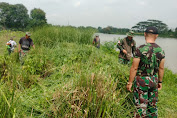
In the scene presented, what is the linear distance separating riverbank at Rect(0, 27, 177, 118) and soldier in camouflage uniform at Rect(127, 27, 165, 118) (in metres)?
0.24

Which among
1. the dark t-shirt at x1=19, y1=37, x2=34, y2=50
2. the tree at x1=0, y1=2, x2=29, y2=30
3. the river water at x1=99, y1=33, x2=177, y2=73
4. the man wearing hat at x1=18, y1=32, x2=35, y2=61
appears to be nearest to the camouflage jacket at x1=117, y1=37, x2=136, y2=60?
the man wearing hat at x1=18, y1=32, x2=35, y2=61

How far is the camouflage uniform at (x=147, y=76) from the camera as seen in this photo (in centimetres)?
198

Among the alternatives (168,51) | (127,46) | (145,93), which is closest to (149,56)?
(145,93)

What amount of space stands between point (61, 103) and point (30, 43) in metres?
4.12

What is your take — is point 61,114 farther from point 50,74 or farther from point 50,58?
point 50,58

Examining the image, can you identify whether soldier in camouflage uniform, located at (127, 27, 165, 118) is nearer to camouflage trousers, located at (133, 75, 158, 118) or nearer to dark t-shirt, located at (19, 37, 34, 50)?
camouflage trousers, located at (133, 75, 158, 118)

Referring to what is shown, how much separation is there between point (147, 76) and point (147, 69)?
12 centimetres

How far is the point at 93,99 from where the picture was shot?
1.64 metres

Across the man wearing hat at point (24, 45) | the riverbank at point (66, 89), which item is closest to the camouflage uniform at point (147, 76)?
the riverbank at point (66, 89)

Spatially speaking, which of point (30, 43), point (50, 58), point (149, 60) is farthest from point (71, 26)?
point (149, 60)

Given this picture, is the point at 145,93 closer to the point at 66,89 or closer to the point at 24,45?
the point at 66,89

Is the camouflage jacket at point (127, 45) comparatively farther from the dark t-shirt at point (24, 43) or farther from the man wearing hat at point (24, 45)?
the dark t-shirt at point (24, 43)

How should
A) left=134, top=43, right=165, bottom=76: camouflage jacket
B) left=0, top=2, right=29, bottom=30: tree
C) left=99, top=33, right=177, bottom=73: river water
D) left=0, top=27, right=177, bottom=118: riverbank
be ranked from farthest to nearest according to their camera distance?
left=0, top=2, right=29, bottom=30: tree, left=99, top=33, right=177, bottom=73: river water, left=134, top=43, right=165, bottom=76: camouflage jacket, left=0, top=27, right=177, bottom=118: riverbank

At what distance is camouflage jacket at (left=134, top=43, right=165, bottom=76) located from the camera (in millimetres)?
1968
